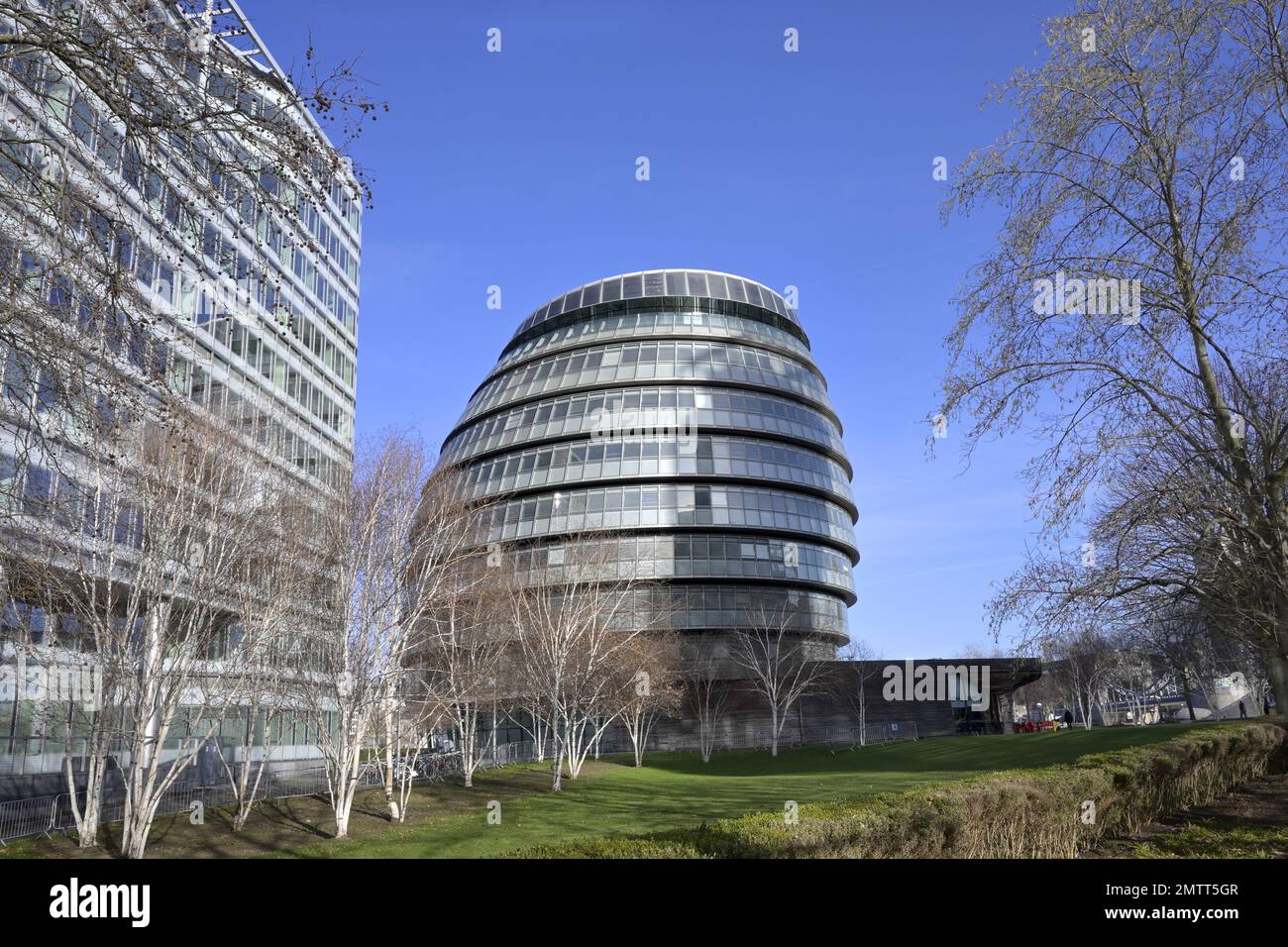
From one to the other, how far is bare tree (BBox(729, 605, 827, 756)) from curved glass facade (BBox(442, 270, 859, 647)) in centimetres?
102

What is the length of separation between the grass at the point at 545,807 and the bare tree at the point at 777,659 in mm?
16500

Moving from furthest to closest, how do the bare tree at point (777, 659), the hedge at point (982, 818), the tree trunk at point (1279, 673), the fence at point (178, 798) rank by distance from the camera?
the bare tree at point (777, 659) → the fence at point (178, 798) → the tree trunk at point (1279, 673) → the hedge at point (982, 818)

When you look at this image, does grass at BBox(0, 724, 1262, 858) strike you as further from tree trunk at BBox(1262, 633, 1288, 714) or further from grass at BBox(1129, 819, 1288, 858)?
grass at BBox(1129, 819, 1288, 858)

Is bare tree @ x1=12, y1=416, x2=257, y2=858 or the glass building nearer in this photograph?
the glass building

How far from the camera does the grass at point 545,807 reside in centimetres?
2205

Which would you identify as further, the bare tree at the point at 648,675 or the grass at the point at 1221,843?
the bare tree at the point at 648,675

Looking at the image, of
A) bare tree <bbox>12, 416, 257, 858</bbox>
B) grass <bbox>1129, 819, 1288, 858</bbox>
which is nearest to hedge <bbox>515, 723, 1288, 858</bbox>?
grass <bbox>1129, 819, 1288, 858</bbox>

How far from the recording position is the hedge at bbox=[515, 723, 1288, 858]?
999cm

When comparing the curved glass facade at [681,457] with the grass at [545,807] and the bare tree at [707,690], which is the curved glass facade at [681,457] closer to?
the bare tree at [707,690]

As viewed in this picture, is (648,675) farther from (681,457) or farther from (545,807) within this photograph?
(681,457)

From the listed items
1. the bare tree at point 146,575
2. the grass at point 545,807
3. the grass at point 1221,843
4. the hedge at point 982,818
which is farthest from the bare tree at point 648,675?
the grass at point 1221,843

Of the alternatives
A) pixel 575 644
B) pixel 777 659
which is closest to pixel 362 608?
pixel 575 644
